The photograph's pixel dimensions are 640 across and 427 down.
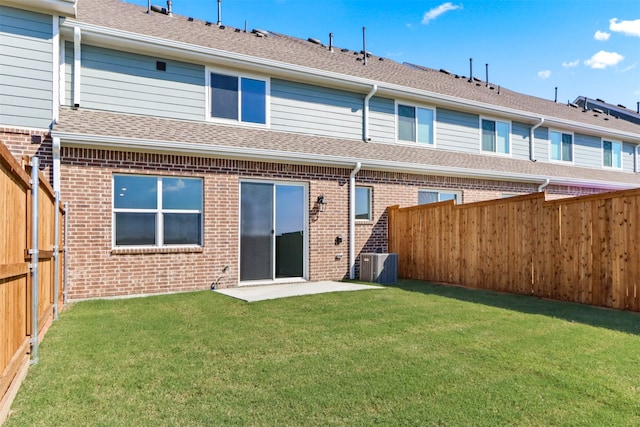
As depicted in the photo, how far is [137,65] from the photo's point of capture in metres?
8.55

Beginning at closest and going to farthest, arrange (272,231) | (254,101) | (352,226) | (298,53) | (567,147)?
1. (272,231)
2. (254,101)
3. (352,226)
4. (298,53)
5. (567,147)

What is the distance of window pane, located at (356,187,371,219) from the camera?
34.5 ft

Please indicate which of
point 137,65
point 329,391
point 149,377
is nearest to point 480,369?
point 329,391

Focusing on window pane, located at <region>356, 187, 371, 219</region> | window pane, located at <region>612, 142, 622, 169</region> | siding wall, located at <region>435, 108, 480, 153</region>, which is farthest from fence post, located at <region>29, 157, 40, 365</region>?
window pane, located at <region>612, 142, 622, 169</region>

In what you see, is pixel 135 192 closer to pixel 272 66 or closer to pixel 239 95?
pixel 239 95

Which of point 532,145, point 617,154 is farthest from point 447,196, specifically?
point 617,154

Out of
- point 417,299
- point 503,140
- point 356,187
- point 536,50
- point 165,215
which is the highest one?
point 536,50

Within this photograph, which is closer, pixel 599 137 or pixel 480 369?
pixel 480 369

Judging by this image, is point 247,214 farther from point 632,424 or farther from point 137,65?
point 632,424

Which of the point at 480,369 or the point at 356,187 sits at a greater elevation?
the point at 356,187

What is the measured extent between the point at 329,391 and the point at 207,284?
18.9 feet

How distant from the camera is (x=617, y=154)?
54.4 ft

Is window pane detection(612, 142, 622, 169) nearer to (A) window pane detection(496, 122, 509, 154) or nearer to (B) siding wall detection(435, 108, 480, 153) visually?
(A) window pane detection(496, 122, 509, 154)

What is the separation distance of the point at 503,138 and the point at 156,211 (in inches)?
449
